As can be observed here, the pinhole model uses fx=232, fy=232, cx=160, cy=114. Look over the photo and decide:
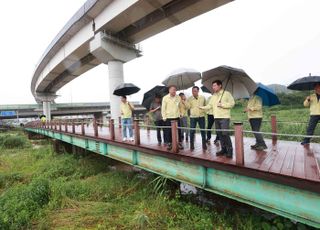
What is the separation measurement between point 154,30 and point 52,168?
917 cm

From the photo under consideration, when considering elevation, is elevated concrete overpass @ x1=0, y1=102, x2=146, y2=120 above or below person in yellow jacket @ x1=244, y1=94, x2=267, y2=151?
above

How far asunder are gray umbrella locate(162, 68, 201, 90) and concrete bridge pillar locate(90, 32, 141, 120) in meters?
7.83

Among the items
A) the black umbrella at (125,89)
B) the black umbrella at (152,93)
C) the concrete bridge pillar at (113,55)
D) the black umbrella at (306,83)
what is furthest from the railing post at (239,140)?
the concrete bridge pillar at (113,55)

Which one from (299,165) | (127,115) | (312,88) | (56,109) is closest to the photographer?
(299,165)

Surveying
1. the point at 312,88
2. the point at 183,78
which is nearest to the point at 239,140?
the point at 312,88

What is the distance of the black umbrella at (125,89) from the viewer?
7.72m

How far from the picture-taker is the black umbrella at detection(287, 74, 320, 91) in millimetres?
4741

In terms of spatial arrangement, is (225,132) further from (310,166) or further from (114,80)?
(114,80)

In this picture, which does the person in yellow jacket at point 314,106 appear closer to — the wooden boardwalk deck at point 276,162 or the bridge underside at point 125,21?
the wooden boardwalk deck at point 276,162

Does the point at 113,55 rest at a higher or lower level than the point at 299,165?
higher

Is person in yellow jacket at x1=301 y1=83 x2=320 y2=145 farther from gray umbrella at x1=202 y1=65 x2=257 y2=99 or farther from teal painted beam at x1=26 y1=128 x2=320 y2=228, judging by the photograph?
teal painted beam at x1=26 y1=128 x2=320 y2=228

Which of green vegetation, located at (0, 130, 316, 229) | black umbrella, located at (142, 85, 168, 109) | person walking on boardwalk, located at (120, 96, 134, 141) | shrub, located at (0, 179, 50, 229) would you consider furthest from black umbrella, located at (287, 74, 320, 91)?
shrub, located at (0, 179, 50, 229)

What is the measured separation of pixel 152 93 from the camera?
7258mm

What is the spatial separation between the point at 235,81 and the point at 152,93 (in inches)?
108
